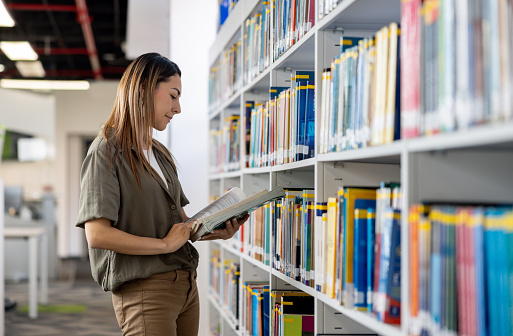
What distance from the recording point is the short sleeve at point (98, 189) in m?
1.85

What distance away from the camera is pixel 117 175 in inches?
76.9

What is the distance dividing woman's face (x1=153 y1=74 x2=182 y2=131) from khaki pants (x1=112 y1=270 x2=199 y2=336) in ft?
1.68

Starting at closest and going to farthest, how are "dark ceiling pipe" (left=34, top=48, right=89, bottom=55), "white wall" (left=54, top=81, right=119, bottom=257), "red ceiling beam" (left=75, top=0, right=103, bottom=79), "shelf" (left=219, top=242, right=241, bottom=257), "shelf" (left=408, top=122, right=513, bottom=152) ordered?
"shelf" (left=408, top=122, right=513, bottom=152) → "shelf" (left=219, top=242, right=241, bottom=257) → "red ceiling beam" (left=75, top=0, right=103, bottom=79) → "dark ceiling pipe" (left=34, top=48, right=89, bottom=55) → "white wall" (left=54, top=81, right=119, bottom=257)

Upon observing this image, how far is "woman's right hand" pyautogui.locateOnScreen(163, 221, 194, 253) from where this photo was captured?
1.96 metres

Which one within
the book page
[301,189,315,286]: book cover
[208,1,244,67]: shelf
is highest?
[208,1,244,67]: shelf

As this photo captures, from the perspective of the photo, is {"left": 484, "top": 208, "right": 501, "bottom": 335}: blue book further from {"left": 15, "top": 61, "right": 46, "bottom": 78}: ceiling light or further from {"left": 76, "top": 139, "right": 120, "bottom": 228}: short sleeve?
{"left": 15, "top": 61, "right": 46, "bottom": 78}: ceiling light

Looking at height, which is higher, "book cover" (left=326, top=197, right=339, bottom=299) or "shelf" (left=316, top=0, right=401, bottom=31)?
"shelf" (left=316, top=0, right=401, bottom=31)

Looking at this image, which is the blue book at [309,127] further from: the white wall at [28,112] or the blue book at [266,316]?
the white wall at [28,112]

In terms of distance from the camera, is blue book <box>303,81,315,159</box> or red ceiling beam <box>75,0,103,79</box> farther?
red ceiling beam <box>75,0,103,79</box>

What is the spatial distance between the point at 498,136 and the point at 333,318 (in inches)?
41.0

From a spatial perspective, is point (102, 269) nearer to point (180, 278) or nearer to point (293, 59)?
point (180, 278)

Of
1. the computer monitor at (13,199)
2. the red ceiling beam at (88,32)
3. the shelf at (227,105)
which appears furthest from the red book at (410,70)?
the computer monitor at (13,199)

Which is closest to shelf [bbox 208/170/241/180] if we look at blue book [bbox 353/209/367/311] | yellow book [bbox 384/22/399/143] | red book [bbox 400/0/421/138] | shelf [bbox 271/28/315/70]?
shelf [bbox 271/28/315/70]

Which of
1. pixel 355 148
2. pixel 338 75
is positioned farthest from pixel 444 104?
pixel 338 75
